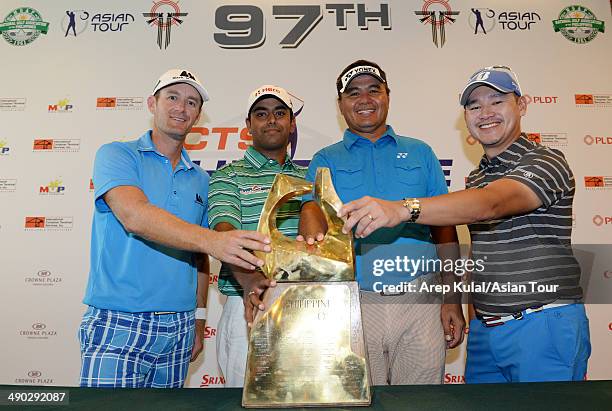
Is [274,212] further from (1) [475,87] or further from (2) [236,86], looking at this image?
(2) [236,86]

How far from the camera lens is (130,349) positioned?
140 cm

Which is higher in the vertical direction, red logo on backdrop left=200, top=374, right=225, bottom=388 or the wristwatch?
the wristwatch

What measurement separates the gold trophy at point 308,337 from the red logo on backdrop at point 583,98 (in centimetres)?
252

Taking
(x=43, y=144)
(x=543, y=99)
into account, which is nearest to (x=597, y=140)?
(x=543, y=99)

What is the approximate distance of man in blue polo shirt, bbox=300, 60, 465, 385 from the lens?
1479mm

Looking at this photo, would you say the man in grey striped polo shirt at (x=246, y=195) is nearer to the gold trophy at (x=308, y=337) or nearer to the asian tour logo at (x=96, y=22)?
the gold trophy at (x=308, y=337)

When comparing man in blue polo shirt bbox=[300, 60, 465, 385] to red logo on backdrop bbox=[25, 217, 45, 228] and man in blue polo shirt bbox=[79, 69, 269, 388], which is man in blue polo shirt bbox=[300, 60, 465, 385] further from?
red logo on backdrop bbox=[25, 217, 45, 228]

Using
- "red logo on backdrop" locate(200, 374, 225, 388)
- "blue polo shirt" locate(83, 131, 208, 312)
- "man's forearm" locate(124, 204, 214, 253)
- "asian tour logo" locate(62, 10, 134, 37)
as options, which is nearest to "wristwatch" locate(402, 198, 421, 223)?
"man's forearm" locate(124, 204, 214, 253)

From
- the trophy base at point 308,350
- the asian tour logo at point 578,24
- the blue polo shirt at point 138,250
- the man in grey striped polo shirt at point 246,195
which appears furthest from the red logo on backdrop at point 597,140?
the trophy base at point 308,350

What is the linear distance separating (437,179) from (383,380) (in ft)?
2.31

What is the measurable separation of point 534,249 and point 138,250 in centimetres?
118

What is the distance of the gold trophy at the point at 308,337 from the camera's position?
2.82 feet

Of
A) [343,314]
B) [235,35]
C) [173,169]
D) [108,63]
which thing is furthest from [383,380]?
[108,63]

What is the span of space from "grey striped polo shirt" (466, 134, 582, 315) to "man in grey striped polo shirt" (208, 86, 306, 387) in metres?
0.66
